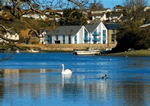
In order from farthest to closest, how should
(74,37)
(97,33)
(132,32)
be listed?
(97,33) → (74,37) → (132,32)

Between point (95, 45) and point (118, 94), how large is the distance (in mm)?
106815

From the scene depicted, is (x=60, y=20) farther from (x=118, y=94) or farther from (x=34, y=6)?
(x=118, y=94)

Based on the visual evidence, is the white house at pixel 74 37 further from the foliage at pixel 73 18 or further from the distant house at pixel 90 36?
the foliage at pixel 73 18

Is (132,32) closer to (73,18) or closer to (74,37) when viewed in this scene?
(74,37)

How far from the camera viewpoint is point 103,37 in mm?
129500

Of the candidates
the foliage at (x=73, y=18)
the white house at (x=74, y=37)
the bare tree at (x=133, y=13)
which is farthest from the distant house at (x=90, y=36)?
the foliage at (x=73, y=18)

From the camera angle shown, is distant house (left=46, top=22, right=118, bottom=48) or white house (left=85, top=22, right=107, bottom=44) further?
white house (left=85, top=22, right=107, bottom=44)

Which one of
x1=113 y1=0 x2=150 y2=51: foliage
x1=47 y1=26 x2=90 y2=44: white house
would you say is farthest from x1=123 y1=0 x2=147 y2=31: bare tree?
x1=47 y1=26 x2=90 y2=44: white house

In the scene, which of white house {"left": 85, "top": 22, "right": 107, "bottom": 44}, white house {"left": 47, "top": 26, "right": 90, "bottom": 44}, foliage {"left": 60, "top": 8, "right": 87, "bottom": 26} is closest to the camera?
foliage {"left": 60, "top": 8, "right": 87, "bottom": 26}

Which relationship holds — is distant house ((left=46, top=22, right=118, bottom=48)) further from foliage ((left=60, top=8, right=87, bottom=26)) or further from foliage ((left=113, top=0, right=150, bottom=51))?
foliage ((left=60, top=8, right=87, bottom=26))

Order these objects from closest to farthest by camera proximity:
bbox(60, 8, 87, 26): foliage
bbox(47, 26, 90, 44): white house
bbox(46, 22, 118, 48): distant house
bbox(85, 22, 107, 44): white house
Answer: bbox(60, 8, 87, 26): foliage < bbox(47, 26, 90, 44): white house < bbox(46, 22, 118, 48): distant house < bbox(85, 22, 107, 44): white house

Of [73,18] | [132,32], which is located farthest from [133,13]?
[73,18]

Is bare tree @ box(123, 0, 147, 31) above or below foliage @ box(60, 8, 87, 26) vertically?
above

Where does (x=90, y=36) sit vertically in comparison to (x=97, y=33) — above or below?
below
